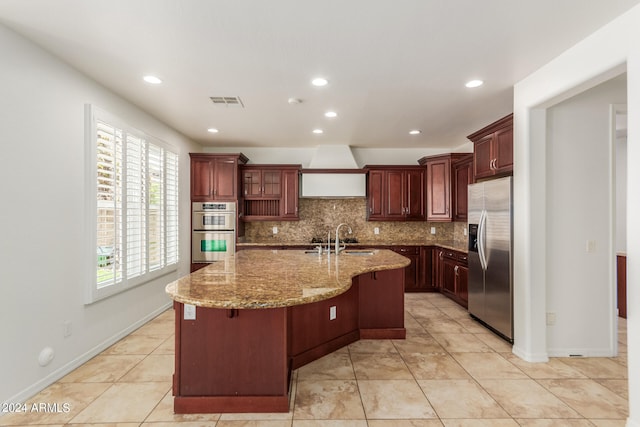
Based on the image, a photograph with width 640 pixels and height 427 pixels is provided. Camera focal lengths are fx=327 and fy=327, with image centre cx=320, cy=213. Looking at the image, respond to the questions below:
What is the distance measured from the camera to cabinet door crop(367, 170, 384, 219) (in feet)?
19.6

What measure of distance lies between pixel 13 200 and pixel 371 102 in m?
3.30

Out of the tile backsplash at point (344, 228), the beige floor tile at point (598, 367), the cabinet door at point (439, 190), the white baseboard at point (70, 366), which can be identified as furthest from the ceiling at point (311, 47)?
the beige floor tile at point (598, 367)

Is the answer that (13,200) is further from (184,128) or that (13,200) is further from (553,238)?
(553,238)

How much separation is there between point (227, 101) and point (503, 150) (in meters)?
3.06

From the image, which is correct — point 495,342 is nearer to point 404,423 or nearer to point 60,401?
point 404,423

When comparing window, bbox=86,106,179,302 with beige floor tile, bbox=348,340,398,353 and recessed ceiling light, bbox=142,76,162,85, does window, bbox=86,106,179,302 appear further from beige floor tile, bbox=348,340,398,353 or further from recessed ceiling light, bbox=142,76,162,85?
beige floor tile, bbox=348,340,398,353

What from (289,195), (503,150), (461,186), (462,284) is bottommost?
(462,284)

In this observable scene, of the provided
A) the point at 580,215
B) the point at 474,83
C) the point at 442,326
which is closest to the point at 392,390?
the point at 442,326

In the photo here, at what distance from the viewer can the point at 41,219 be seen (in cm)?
254

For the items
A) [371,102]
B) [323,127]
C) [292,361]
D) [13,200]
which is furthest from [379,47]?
[13,200]

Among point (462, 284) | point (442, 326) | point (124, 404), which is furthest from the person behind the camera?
point (462, 284)

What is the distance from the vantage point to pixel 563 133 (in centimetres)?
309

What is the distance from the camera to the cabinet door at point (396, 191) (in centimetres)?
598

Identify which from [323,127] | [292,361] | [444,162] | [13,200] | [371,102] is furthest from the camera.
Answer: [444,162]
